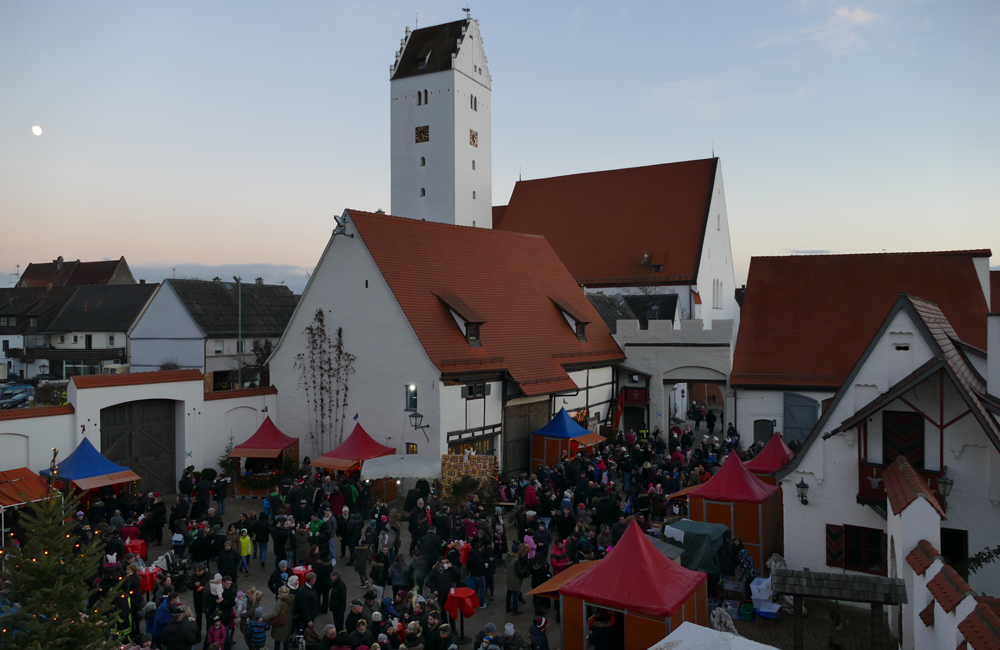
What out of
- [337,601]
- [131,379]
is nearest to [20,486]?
[131,379]

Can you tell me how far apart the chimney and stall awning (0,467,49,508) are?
20.1 meters


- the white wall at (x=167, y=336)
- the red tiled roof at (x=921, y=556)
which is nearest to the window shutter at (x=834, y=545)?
the red tiled roof at (x=921, y=556)

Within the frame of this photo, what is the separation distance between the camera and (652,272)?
41.5 meters

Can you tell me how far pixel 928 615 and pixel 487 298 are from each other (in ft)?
63.1

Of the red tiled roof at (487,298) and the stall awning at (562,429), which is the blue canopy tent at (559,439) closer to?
the stall awning at (562,429)

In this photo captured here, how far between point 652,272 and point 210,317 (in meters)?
26.1

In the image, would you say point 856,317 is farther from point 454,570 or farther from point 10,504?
point 10,504

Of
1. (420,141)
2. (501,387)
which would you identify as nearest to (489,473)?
(501,387)

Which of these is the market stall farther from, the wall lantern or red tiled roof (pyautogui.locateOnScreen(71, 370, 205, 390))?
the wall lantern

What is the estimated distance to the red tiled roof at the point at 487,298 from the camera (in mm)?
23453

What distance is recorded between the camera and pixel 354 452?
836 inches

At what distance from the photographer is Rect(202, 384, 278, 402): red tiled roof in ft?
79.8

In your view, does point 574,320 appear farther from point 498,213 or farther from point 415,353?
point 498,213

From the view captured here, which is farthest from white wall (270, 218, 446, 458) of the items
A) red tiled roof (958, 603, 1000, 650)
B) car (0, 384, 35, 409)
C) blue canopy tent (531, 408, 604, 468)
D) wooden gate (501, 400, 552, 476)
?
car (0, 384, 35, 409)
